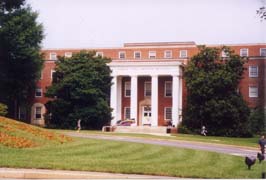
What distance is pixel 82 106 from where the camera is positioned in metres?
51.7

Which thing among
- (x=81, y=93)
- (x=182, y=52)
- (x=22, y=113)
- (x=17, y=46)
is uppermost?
(x=182, y=52)

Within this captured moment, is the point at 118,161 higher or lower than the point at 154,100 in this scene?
lower

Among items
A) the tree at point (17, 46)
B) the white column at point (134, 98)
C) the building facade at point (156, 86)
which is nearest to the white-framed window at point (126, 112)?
the building facade at point (156, 86)

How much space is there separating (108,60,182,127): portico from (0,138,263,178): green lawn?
32.5 m

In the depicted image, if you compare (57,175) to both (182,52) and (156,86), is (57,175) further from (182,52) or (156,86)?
(182,52)

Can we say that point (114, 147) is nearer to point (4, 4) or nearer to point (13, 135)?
A: point (13, 135)

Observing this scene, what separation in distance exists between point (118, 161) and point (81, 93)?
3381cm

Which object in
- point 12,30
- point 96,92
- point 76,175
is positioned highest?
point 12,30

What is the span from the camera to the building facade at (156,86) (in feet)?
180

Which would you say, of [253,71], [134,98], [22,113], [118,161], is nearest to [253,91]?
[253,71]

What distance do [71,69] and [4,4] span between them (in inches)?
409

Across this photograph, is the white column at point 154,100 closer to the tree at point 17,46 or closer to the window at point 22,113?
the tree at point 17,46

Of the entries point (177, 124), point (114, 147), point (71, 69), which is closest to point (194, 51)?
point (177, 124)

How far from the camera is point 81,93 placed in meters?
50.3
